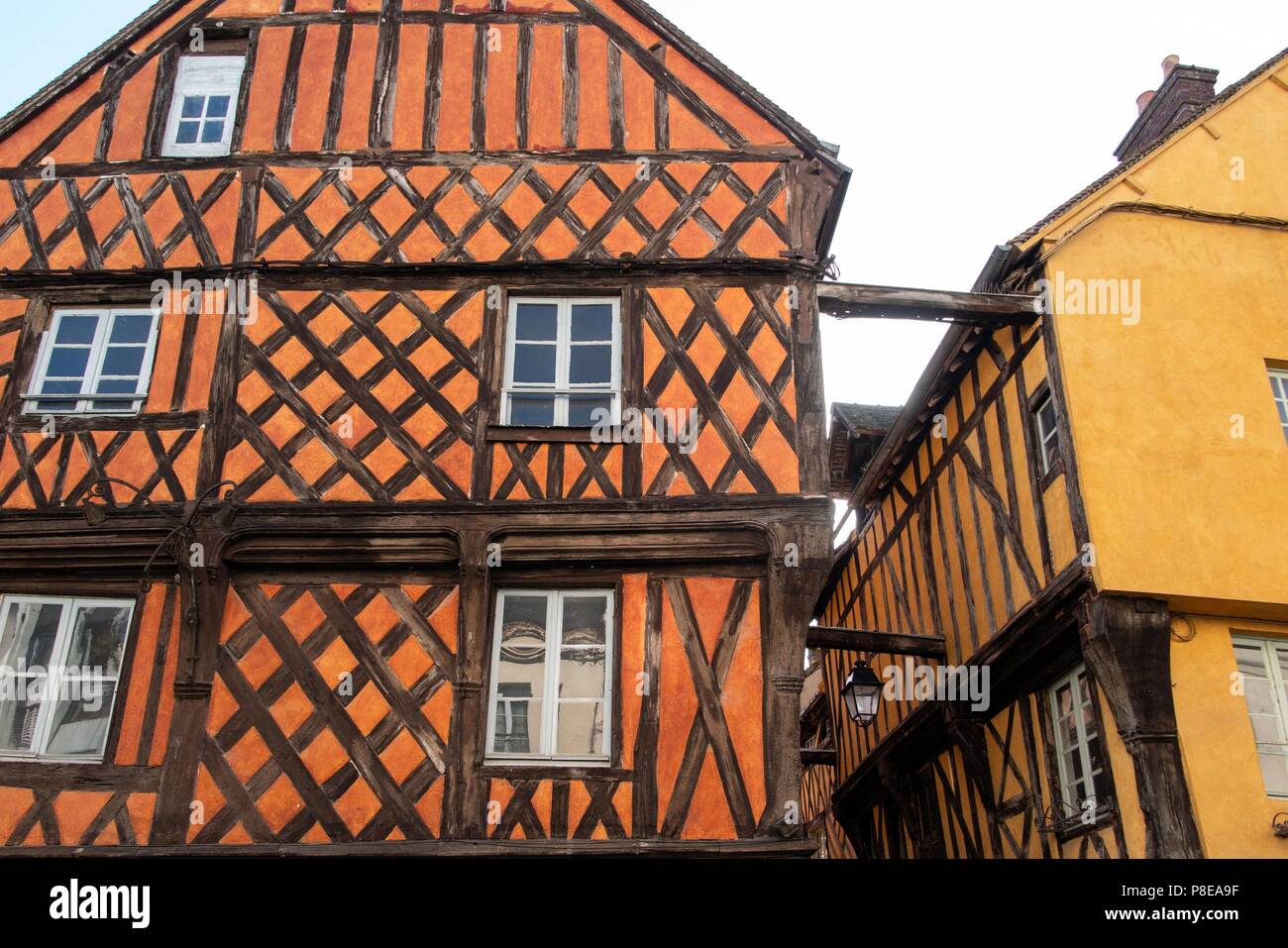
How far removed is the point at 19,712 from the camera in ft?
29.3

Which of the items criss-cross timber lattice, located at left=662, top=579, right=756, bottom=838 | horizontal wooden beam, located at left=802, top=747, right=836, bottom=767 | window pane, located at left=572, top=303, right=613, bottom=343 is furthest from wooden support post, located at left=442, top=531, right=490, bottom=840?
horizontal wooden beam, located at left=802, top=747, right=836, bottom=767

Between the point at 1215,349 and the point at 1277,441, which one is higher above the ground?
the point at 1215,349

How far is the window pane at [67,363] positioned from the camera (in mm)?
10109

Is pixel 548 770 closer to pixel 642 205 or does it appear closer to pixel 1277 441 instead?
pixel 642 205

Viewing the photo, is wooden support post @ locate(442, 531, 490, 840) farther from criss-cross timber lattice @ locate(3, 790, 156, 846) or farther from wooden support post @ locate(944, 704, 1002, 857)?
wooden support post @ locate(944, 704, 1002, 857)

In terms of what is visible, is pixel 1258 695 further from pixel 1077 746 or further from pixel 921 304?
pixel 921 304

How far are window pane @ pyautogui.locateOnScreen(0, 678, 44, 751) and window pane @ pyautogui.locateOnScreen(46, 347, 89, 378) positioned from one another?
2.51m

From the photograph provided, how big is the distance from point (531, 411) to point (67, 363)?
150 inches

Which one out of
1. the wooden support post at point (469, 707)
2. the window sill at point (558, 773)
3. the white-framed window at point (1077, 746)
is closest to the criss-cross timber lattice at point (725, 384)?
the wooden support post at point (469, 707)

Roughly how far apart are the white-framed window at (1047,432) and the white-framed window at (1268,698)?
6.51 feet

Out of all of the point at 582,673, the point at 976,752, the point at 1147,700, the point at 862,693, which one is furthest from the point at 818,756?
the point at 582,673

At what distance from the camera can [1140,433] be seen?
9.89 metres
